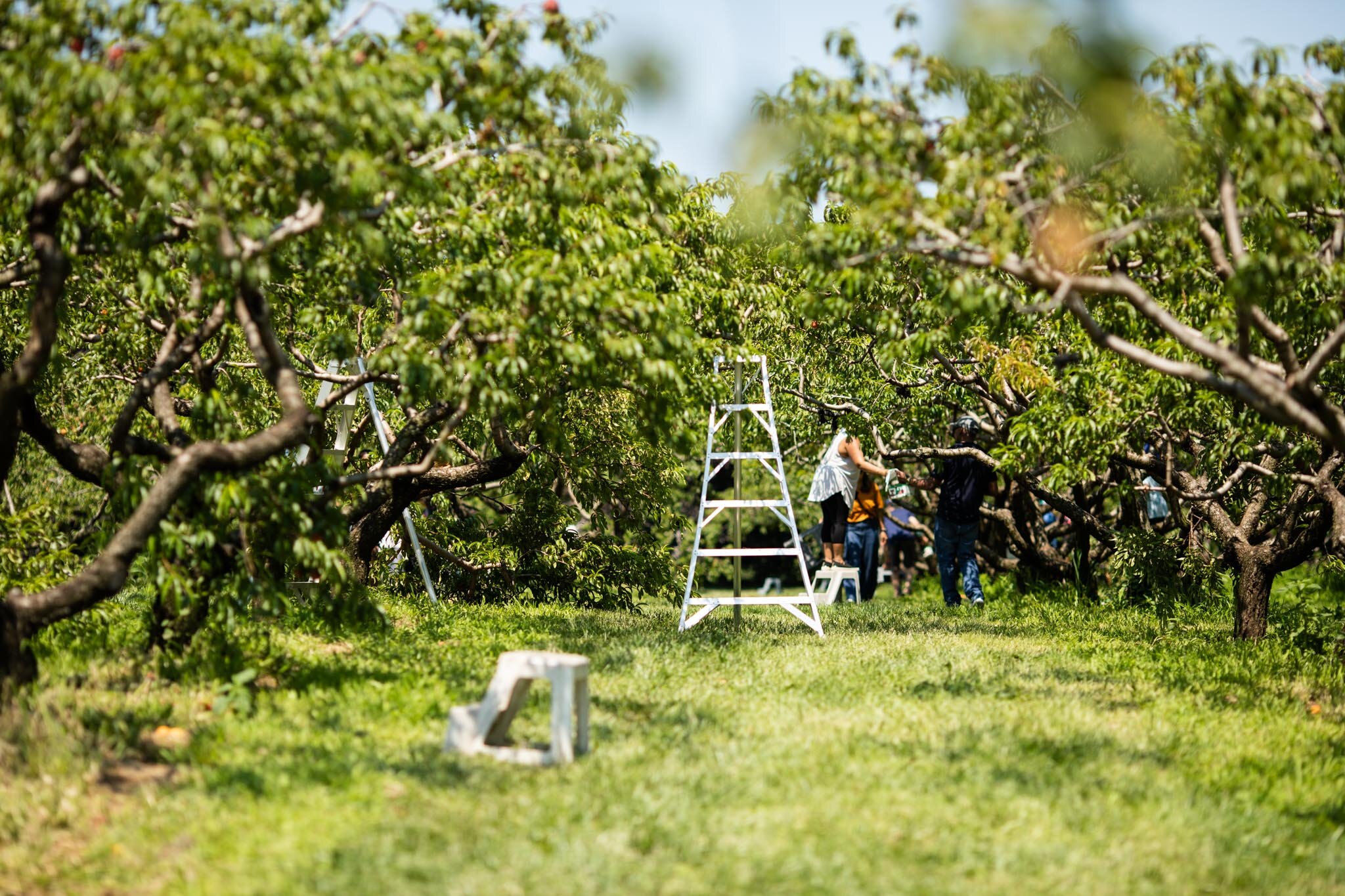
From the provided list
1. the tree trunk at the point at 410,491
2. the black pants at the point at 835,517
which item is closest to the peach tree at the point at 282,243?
the tree trunk at the point at 410,491

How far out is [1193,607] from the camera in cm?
1283

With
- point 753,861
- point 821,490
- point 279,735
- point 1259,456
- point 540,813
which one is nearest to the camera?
point 753,861

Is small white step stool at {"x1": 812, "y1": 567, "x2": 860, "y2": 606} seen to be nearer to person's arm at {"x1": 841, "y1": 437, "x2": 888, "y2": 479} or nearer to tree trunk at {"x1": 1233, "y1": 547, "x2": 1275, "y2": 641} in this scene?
person's arm at {"x1": 841, "y1": 437, "x2": 888, "y2": 479}

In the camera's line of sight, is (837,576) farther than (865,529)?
No

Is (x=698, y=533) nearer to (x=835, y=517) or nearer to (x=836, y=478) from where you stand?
(x=836, y=478)

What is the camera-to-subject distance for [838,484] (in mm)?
14602

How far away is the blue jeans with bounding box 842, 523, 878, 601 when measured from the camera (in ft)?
51.4

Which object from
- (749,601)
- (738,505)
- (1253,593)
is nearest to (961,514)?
(1253,593)

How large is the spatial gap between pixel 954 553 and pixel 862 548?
1.56 meters

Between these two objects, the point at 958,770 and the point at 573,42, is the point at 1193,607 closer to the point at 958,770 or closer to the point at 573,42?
the point at 958,770

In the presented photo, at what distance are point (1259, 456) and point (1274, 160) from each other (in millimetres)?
5398

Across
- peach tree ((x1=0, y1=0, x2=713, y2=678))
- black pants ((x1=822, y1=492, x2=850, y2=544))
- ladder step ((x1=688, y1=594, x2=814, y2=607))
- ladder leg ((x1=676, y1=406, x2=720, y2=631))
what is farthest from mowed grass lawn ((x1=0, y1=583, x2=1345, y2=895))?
Answer: black pants ((x1=822, y1=492, x2=850, y2=544))

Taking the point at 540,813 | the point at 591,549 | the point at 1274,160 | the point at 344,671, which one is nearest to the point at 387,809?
the point at 540,813

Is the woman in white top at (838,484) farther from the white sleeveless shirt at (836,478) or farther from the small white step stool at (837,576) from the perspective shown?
the small white step stool at (837,576)
